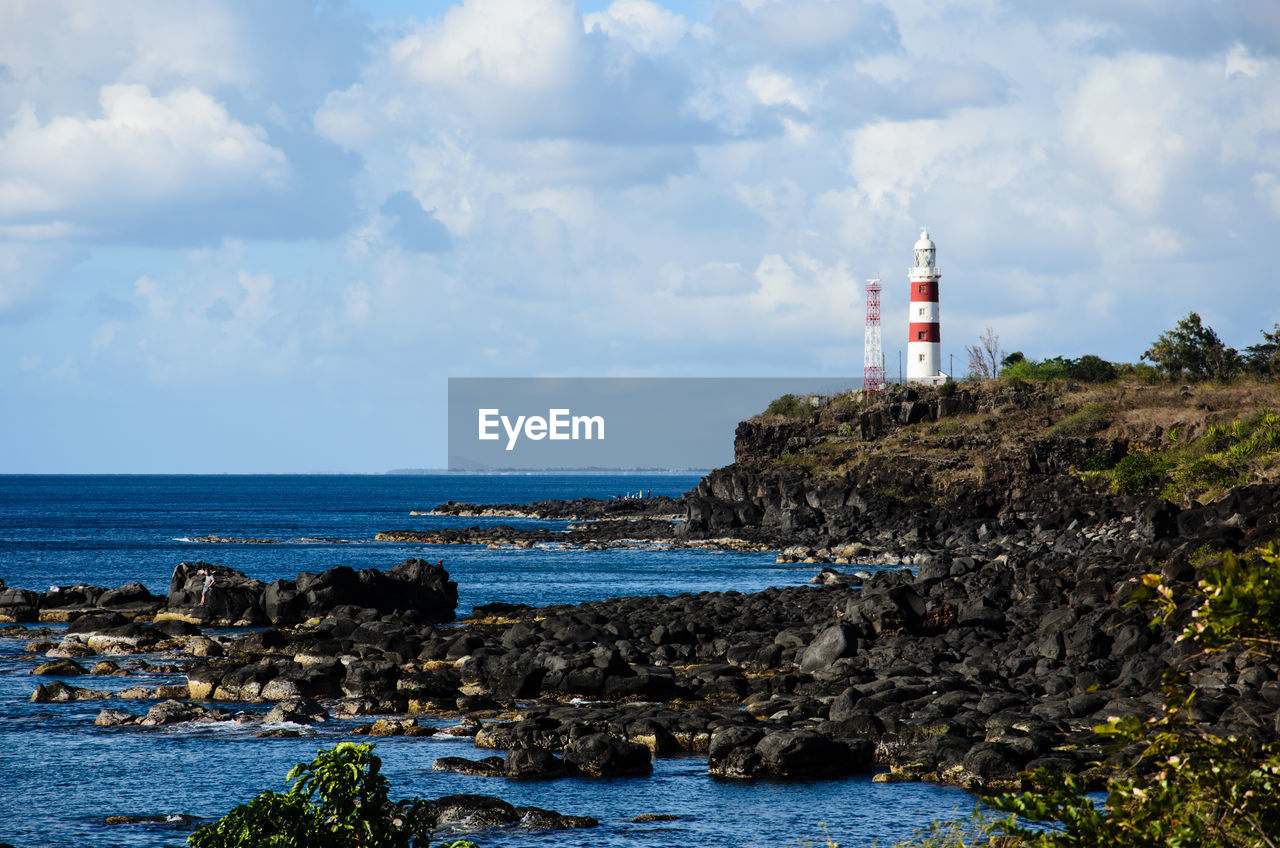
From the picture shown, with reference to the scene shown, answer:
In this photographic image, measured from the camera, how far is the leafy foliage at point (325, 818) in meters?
10.1

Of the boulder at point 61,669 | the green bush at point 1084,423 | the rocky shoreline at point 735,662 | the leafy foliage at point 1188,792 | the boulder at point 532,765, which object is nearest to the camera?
the leafy foliage at point 1188,792

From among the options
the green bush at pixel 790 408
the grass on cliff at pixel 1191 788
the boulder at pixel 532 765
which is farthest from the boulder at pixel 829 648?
the green bush at pixel 790 408

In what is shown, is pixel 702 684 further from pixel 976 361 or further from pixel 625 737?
pixel 976 361

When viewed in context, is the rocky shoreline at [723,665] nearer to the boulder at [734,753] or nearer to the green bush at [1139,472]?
the boulder at [734,753]

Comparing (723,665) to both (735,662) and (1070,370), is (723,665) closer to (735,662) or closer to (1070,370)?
(735,662)

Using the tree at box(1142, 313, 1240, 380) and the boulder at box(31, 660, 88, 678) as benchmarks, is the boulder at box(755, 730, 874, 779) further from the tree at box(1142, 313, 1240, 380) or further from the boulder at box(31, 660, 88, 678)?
the tree at box(1142, 313, 1240, 380)

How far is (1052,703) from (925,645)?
841 cm

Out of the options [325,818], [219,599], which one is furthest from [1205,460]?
[325,818]

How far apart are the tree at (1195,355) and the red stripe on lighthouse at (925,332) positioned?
18.2 metres

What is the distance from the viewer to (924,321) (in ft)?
336

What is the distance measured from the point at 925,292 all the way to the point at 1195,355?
22.0 m

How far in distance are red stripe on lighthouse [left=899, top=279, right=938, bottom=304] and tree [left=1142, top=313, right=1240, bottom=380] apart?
18.7m

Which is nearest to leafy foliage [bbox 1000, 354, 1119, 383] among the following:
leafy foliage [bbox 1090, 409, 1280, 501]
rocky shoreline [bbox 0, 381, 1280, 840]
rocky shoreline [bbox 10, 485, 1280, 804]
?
leafy foliage [bbox 1090, 409, 1280, 501]

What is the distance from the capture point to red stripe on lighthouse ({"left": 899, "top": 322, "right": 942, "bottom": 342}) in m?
103
